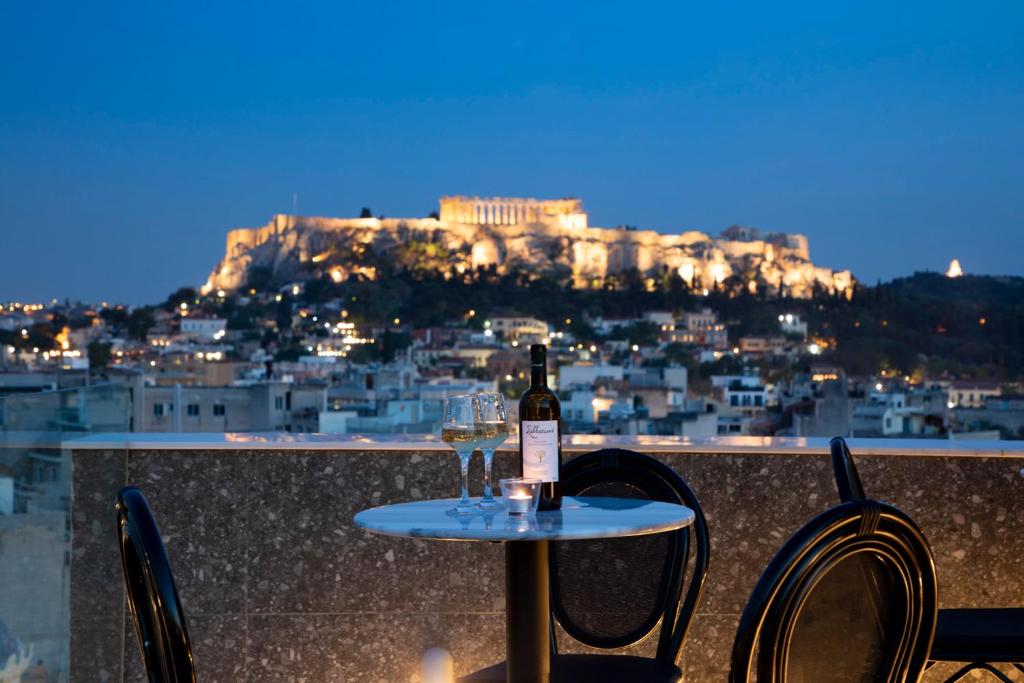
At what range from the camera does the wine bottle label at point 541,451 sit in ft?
5.70

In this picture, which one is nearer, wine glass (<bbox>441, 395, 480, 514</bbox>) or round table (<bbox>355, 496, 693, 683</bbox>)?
round table (<bbox>355, 496, 693, 683</bbox>)

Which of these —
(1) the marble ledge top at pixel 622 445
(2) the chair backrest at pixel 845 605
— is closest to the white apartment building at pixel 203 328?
(1) the marble ledge top at pixel 622 445

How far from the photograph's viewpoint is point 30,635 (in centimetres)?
194

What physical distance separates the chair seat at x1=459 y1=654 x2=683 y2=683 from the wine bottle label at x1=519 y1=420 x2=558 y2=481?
32 cm

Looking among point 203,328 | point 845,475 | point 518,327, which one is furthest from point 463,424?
point 203,328

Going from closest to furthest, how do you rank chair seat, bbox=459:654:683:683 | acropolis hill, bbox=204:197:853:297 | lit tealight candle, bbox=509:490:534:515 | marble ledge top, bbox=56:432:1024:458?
lit tealight candle, bbox=509:490:534:515 → chair seat, bbox=459:654:683:683 → marble ledge top, bbox=56:432:1024:458 → acropolis hill, bbox=204:197:853:297

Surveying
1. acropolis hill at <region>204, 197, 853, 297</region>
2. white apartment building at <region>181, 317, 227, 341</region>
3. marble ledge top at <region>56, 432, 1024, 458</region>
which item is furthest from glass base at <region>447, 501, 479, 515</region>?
acropolis hill at <region>204, 197, 853, 297</region>

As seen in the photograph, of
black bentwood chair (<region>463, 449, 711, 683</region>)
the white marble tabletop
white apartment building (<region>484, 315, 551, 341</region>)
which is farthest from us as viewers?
white apartment building (<region>484, 315, 551, 341</region>)

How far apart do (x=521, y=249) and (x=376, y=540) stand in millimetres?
58682

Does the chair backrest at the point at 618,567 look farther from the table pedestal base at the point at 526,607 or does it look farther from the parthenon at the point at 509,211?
the parthenon at the point at 509,211

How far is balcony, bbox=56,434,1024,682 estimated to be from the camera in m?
2.60

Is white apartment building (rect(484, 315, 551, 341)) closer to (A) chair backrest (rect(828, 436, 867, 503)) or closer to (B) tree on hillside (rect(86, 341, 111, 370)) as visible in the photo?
(B) tree on hillside (rect(86, 341, 111, 370))

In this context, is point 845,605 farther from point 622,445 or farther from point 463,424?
point 622,445

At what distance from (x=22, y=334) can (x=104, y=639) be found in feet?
Result: 146
